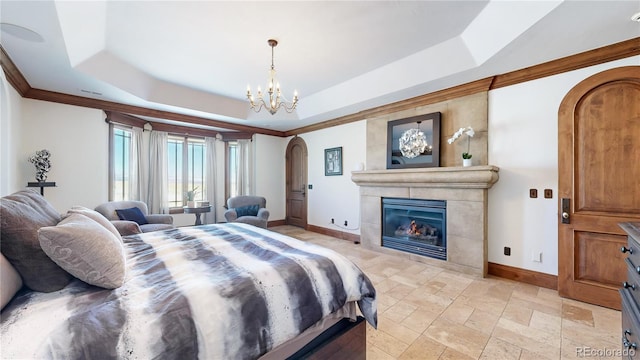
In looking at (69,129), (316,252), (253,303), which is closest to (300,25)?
(316,252)

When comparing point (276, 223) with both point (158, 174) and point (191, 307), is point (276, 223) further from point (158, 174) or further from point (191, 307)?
point (191, 307)

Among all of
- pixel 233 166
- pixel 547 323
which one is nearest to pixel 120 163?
pixel 233 166

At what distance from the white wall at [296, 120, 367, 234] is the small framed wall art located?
8cm

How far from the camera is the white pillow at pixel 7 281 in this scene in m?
0.95

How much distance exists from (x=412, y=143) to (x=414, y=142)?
3 cm

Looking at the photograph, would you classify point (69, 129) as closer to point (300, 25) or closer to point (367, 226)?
point (300, 25)

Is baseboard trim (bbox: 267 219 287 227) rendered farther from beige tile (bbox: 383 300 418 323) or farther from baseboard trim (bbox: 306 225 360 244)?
beige tile (bbox: 383 300 418 323)

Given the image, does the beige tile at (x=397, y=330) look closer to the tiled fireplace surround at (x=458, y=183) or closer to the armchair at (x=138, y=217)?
the tiled fireplace surround at (x=458, y=183)

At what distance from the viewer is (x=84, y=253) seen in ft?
3.69

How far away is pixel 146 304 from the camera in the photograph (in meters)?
1.04

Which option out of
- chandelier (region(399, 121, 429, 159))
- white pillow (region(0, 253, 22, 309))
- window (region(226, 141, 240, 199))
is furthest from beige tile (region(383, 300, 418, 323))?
window (region(226, 141, 240, 199))

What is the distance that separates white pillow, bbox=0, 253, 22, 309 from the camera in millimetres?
949

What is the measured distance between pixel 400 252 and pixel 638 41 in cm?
340

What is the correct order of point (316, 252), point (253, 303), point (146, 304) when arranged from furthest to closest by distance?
point (316, 252), point (253, 303), point (146, 304)
